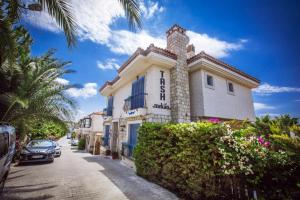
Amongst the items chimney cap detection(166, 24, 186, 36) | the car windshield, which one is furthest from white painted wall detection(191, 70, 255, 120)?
the car windshield

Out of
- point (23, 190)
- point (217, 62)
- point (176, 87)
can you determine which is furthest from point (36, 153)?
point (217, 62)

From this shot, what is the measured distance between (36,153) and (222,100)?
1326 cm

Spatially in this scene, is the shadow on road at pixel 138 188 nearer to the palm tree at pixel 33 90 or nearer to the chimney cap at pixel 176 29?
the palm tree at pixel 33 90

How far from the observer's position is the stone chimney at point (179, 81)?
905cm

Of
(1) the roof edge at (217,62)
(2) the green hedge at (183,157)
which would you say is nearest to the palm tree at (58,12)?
(2) the green hedge at (183,157)

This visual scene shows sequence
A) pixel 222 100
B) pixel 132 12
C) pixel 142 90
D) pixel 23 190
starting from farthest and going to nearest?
pixel 222 100
pixel 142 90
pixel 23 190
pixel 132 12

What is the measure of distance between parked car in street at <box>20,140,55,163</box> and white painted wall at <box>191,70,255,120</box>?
1065cm

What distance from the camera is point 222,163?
12.6 ft

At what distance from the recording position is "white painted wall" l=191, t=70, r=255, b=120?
9637 millimetres

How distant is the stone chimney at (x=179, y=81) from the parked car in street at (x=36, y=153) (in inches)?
358

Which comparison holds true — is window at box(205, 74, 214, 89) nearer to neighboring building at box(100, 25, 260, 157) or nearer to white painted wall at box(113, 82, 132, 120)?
neighboring building at box(100, 25, 260, 157)

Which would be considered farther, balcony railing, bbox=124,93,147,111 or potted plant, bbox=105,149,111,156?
potted plant, bbox=105,149,111,156

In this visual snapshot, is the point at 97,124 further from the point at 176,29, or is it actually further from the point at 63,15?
the point at 63,15

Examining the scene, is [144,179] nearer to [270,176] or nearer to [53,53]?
[270,176]
